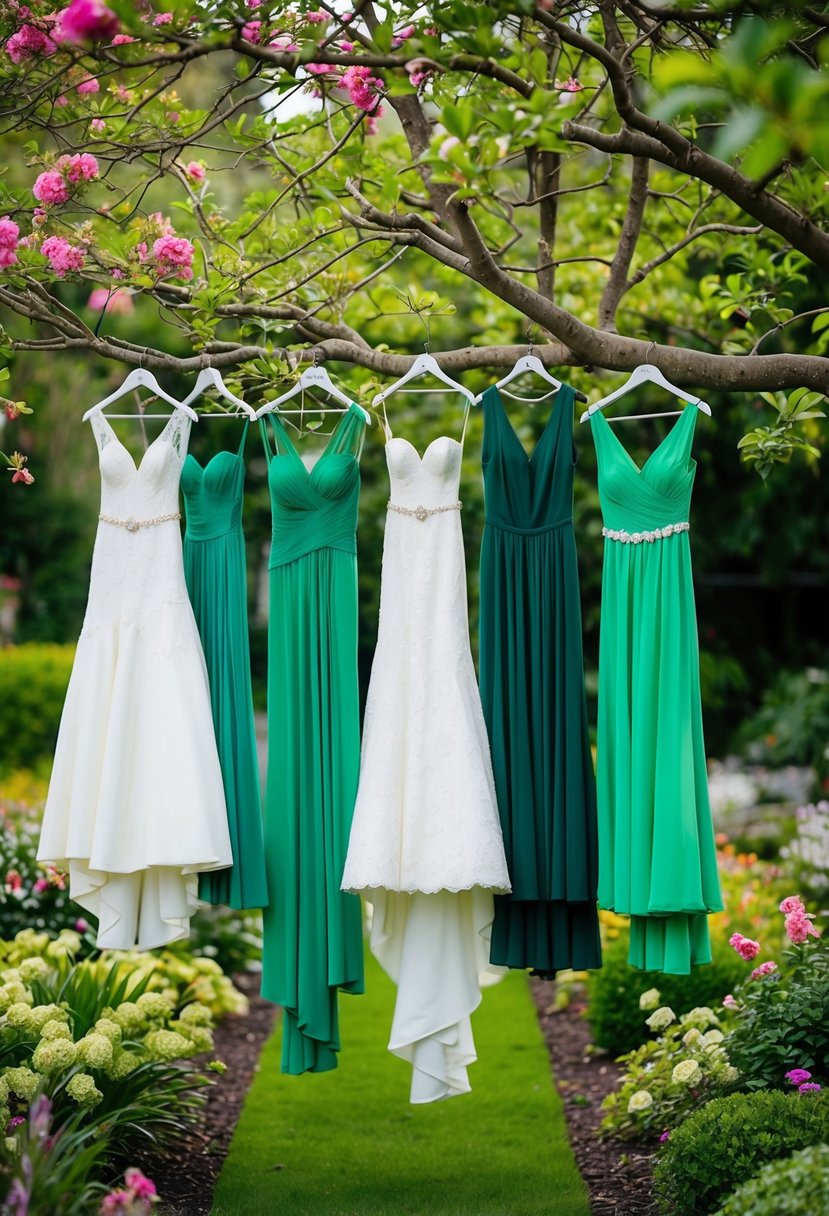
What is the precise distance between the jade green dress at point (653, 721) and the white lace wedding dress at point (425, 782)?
0.33 metres

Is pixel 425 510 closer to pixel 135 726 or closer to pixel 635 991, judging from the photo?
pixel 135 726

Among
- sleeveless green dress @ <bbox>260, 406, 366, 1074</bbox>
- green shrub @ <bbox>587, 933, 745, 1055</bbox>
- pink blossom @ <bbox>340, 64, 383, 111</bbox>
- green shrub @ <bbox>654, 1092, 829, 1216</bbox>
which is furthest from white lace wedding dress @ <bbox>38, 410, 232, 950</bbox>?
green shrub @ <bbox>587, 933, 745, 1055</bbox>

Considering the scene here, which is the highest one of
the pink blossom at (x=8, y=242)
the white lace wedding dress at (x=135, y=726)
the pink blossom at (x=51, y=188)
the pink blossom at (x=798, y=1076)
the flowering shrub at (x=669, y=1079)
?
the pink blossom at (x=51, y=188)

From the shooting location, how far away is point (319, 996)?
130 inches

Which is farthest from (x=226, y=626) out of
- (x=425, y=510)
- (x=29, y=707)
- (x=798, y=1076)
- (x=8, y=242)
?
(x=29, y=707)

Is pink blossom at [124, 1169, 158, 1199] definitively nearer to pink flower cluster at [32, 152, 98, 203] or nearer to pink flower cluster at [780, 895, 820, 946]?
pink flower cluster at [780, 895, 820, 946]

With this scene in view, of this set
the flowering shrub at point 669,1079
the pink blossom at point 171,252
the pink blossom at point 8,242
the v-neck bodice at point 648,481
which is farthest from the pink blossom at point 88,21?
the flowering shrub at point 669,1079

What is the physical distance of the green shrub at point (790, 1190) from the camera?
2355mm

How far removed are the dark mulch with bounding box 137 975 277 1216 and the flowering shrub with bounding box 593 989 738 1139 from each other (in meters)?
1.31

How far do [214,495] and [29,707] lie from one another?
6.03 m

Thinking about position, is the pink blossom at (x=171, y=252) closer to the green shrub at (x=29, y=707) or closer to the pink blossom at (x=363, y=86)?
the pink blossom at (x=363, y=86)

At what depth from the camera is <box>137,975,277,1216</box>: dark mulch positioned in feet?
12.2

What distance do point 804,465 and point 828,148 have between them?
6.20 meters

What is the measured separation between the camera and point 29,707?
895 centimetres
